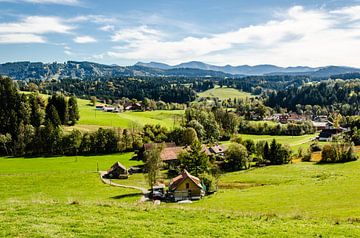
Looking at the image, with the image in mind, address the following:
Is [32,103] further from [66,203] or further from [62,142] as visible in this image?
[66,203]

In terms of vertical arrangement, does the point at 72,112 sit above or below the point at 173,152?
above

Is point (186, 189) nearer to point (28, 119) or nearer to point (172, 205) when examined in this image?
point (172, 205)

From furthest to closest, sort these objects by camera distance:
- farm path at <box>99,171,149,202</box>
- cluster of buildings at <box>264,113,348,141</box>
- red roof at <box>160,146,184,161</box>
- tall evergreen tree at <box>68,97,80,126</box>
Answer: cluster of buildings at <box>264,113,348,141</box> < tall evergreen tree at <box>68,97,80,126</box> < red roof at <box>160,146,184,161</box> < farm path at <box>99,171,149,202</box>

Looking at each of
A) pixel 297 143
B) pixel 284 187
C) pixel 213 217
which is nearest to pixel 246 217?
pixel 213 217

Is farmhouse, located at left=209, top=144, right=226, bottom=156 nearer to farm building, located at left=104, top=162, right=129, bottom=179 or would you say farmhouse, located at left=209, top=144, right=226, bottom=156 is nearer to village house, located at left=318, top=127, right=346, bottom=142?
farm building, located at left=104, top=162, right=129, bottom=179

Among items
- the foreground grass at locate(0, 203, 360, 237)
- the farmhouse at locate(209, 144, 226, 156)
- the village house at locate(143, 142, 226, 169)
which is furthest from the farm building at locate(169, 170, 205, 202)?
the farmhouse at locate(209, 144, 226, 156)

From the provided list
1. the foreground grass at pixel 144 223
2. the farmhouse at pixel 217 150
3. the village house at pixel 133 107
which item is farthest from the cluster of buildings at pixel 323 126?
the foreground grass at pixel 144 223

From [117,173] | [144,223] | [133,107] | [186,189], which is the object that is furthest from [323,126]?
[144,223]

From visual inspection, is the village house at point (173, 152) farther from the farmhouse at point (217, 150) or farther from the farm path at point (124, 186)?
the farm path at point (124, 186)

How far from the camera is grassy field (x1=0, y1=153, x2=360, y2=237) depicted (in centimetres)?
1616

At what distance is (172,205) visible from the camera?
30000 millimetres

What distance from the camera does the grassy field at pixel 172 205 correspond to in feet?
53.0

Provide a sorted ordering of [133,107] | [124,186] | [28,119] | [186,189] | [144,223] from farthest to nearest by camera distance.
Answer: [133,107]
[28,119]
[124,186]
[186,189]
[144,223]

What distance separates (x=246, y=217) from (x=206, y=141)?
84.5m
